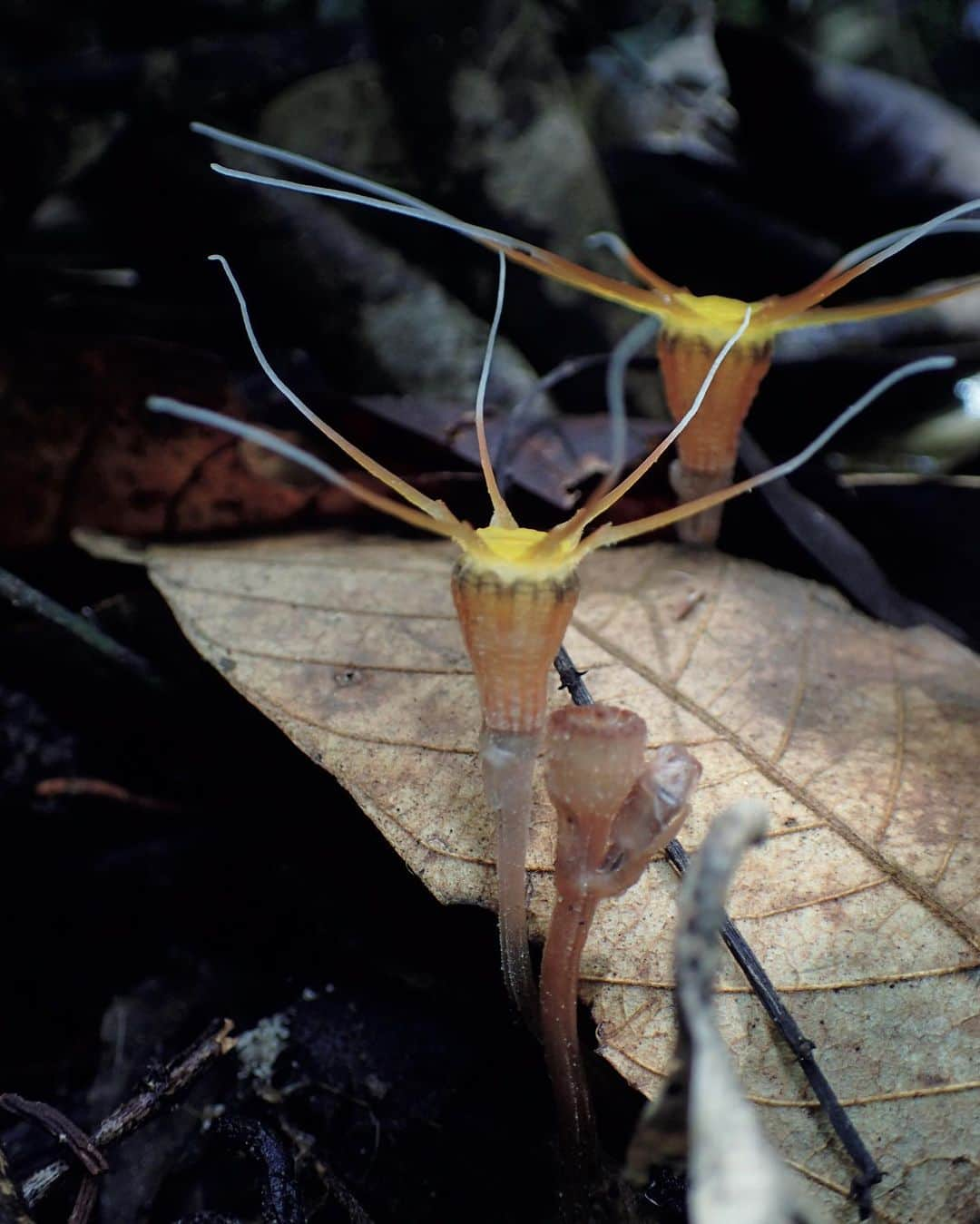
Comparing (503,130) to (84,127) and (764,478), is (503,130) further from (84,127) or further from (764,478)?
(764,478)

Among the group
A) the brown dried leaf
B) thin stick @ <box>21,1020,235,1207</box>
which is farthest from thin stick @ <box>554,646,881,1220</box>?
thin stick @ <box>21,1020,235,1207</box>

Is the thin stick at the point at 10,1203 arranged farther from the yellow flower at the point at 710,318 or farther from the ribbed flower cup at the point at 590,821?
the yellow flower at the point at 710,318

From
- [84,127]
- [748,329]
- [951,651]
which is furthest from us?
[84,127]

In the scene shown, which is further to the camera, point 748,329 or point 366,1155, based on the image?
point 748,329

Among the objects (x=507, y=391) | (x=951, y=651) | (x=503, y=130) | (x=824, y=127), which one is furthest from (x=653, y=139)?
(x=951, y=651)

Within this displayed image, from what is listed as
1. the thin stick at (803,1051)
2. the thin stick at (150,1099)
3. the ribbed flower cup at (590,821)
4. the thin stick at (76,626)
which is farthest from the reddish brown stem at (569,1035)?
the thin stick at (76,626)

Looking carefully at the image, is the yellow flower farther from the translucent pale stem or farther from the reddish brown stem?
the reddish brown stem
